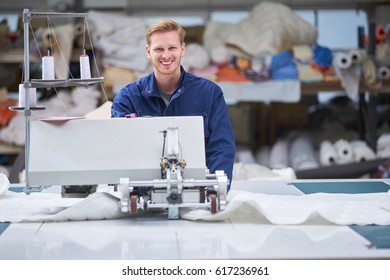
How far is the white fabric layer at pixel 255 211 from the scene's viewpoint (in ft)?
8.14

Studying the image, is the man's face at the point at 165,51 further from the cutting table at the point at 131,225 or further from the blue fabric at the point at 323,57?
the blue fabric at the point at 323,57

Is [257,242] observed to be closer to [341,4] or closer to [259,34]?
[259,34]

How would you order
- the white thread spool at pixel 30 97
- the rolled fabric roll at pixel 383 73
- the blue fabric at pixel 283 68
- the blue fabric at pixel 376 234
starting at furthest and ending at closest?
the rolled fabric roll at pixel 383 73 < the blue fabric at pixel 283 68 < the white thread spool at pixel 30 97 < the blue fabric at pixel 376 234

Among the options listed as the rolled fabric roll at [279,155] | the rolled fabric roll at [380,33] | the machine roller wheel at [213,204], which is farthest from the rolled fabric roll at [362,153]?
the machine roller wheel at [213,204]

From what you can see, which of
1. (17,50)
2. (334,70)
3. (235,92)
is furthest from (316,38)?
(17,50)

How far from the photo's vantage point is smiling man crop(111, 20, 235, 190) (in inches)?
120

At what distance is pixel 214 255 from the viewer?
2061mm

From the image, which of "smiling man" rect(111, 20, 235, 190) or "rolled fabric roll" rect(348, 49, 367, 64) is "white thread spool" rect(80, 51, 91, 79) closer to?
"smiling man" rect(111, 20, 235, 190)

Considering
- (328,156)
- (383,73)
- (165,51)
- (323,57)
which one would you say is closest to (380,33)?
(383,73)

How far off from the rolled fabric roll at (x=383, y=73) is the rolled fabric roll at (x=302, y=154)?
27.4 inches

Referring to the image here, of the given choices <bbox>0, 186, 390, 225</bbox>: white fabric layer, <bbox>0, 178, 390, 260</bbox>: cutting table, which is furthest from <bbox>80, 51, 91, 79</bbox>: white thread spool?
<bbox>0, 178, 390, 260</bbox>: cutting table

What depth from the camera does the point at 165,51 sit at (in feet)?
9.63

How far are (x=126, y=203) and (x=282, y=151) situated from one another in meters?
3.27
